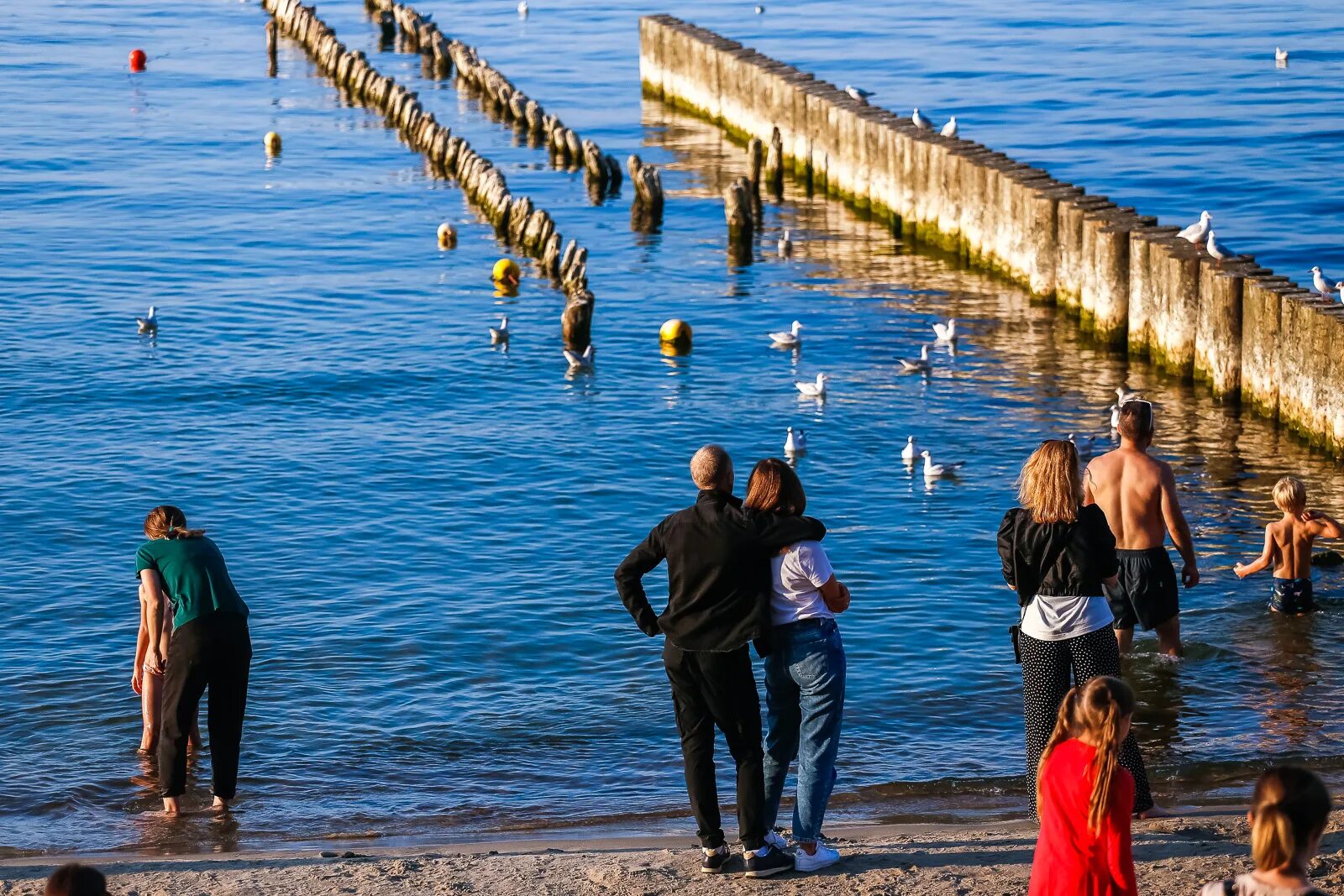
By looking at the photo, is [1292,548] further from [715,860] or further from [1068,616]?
[715,860]

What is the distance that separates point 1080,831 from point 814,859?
2201mm

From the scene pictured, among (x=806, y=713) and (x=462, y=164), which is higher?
(x=462, y=164)

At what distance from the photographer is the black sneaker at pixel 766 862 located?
827cm

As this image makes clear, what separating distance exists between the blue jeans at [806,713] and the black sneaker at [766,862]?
0.14 metres

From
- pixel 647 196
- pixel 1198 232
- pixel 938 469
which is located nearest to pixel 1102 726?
pixel 938 469

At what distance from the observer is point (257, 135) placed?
4197 cm

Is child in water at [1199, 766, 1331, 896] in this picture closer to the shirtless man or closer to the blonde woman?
the blonde woman

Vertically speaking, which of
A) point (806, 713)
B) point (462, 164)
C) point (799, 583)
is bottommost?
point (806, 713)

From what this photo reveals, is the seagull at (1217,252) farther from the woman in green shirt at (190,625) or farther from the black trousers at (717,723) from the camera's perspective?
the woman in green shirt at (190,625)

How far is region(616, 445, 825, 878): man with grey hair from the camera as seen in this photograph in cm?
788

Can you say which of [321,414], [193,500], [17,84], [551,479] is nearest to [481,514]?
[551,479]

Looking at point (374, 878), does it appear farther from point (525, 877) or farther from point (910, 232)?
point (910, 232)

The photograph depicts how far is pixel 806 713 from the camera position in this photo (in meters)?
8.15

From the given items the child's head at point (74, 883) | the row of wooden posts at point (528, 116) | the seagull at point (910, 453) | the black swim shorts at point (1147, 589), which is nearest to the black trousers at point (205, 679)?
the child's head at point (74, 883)
